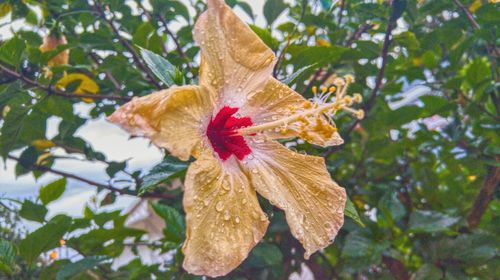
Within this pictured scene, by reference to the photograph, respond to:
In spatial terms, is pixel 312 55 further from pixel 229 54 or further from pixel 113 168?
pixel 113 168

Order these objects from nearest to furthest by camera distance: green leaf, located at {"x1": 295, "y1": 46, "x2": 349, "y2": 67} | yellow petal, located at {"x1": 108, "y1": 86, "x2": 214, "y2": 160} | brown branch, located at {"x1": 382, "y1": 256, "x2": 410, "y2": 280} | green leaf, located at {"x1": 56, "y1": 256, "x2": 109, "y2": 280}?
yellow petal, located at {"x1": 108, "y1": 86, "x2": 214, "y2": 160} < green leaf, located at {"x1": 295, "y1": 46, "x2": 349, "y2": 67} < green leaf, located at {"x1": 56, "y1": 256, "x2": 109, "y2": 280} < brown branch, located at {"x1": 382, "y1": 256, "x2": 410, "y2": 280}

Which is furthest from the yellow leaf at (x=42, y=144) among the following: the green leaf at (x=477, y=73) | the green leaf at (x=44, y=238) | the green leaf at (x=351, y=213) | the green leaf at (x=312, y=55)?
the green leaf at (x=477, y=73)

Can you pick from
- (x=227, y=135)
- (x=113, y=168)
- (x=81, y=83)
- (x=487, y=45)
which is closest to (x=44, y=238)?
(x=113, y=168)

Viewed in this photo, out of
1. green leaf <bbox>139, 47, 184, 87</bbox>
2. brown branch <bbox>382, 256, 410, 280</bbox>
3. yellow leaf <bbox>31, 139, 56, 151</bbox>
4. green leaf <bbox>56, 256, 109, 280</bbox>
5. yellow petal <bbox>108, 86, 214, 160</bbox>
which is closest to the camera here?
yellow petal <bbox>108, 86, 214, 160</bbox>

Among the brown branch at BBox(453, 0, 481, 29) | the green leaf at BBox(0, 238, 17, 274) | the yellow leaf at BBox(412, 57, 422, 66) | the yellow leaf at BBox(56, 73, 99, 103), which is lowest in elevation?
→ the yellow leaf at BBox(412, 57, 422, 66)

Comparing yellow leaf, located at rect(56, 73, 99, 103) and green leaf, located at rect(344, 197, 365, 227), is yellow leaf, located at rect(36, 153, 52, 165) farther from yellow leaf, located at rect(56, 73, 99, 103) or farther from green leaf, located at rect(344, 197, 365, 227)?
green leaf, located at rect(344, 197, 365, 227)

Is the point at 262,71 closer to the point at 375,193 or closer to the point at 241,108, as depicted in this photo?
the point at 241,108

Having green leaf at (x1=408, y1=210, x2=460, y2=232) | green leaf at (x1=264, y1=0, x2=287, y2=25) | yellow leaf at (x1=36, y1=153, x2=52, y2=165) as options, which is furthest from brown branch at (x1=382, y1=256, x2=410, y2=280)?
yellow leaf at (x1=36, y1=153, x2=52, y2=165)
